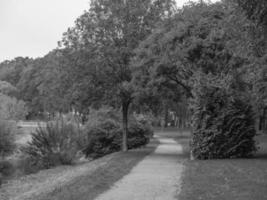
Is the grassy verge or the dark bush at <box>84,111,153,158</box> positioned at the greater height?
the dark bush at <box>84,111,153,158</box>

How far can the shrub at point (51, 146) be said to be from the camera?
21.4 m

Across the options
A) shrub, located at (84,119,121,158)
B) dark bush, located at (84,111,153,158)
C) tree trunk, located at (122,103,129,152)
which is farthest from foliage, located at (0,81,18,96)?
tree trunk, located at (122,103,129,152)

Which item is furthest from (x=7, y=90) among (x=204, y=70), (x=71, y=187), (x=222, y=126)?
(x=71, y=187)

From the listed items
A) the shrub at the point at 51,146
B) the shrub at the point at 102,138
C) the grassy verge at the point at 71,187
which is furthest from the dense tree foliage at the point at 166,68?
the grassy verge at the point at 71,187

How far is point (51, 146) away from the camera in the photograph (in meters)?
21.5

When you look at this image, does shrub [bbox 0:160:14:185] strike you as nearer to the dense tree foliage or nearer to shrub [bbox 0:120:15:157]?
shrub [bbox 0:120:15:157]

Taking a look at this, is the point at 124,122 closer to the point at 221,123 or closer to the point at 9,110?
the point at 221,123

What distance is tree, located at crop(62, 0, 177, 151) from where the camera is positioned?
23812mm

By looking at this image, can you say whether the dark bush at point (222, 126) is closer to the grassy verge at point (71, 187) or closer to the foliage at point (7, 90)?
the grassy verge at point (71, 187)

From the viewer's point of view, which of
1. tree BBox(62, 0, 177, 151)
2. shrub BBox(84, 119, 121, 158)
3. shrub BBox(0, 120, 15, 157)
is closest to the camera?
shrub BBox(0, 120, 15, 157)

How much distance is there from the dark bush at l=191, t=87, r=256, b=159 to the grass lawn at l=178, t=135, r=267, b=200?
3.40 m

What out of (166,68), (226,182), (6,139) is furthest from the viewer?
(6,139)

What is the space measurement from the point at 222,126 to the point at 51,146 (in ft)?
28.4

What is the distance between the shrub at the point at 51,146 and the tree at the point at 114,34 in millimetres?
3899
